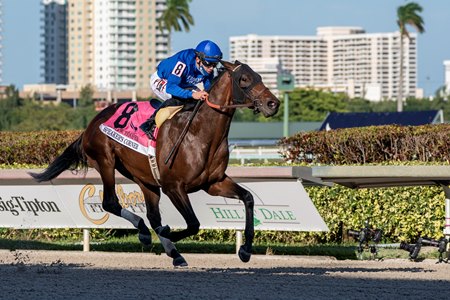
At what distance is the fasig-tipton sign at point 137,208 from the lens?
40.4 ft

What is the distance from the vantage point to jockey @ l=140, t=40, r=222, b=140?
9727mm

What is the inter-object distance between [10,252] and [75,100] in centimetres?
14087

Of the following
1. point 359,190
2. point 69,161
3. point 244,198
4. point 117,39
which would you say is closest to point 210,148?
point 244,198

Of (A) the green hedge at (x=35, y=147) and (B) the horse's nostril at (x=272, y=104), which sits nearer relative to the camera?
(B) the horse's nostril at (x=272, y=104)

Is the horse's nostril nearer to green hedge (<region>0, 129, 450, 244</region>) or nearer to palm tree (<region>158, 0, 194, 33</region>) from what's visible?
green hedge (<region>0, 129, 450, 244</region>)

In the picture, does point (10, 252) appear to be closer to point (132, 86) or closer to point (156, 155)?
point (156, 155)

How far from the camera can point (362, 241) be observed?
39.2ft

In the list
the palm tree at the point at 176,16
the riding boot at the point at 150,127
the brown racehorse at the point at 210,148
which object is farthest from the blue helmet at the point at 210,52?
the palm tree at the point at 176,16

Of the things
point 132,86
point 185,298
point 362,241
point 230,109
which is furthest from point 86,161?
point 132,86

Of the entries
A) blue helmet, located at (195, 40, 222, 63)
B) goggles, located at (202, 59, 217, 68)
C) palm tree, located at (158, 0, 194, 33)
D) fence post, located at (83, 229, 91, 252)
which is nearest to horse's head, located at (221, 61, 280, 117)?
blue helmet, located at (195, 40, 222, 63)

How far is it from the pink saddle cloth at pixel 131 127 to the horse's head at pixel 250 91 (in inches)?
41.3

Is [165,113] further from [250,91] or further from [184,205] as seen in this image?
[250,91]

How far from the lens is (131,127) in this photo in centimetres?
1033

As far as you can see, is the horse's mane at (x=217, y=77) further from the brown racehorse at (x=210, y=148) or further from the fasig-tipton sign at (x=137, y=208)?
the fasig-tipton sign at (x=137, y=208)
